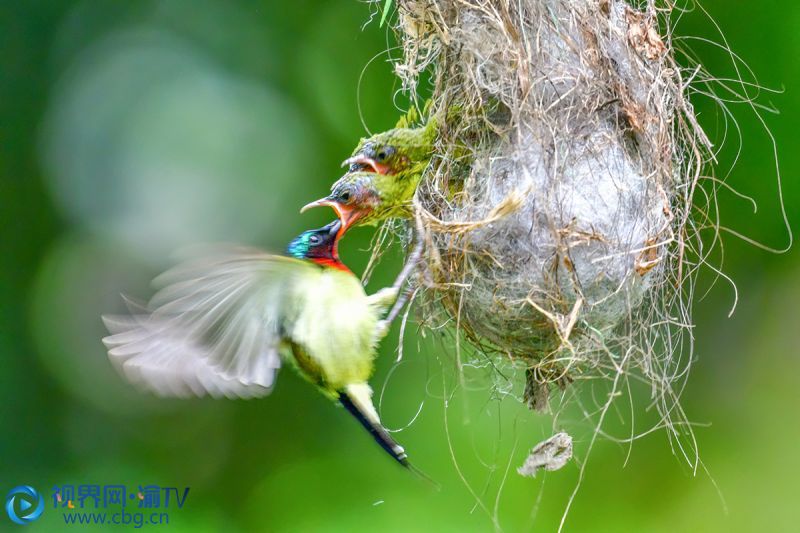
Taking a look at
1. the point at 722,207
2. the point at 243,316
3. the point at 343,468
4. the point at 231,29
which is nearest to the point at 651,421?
the point at 722,207

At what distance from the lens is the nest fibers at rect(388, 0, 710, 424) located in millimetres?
1506

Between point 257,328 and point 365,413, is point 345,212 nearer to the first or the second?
point 257,328

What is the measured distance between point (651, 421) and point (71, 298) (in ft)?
6.39

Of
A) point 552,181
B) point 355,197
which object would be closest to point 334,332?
point 355,197

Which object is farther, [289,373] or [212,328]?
[289,373]

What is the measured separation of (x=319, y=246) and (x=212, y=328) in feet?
0.81

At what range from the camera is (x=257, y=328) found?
168cm

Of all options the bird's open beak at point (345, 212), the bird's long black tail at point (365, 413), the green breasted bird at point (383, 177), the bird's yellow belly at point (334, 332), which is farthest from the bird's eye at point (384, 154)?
the bird's long black tail at point (365, 413)

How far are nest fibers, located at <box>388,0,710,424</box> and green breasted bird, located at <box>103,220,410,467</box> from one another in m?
0.18

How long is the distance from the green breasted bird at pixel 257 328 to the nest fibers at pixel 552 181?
0.18m

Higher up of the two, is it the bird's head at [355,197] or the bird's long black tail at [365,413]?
the bird's head at [355,197]

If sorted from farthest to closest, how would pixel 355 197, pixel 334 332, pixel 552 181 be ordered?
pixel 334 332 → pixel 355 197 → pixel 552 181

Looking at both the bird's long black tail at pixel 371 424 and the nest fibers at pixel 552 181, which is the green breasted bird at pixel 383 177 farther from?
the bird's long black tail at pixel 371 424

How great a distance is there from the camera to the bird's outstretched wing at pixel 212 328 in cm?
154
